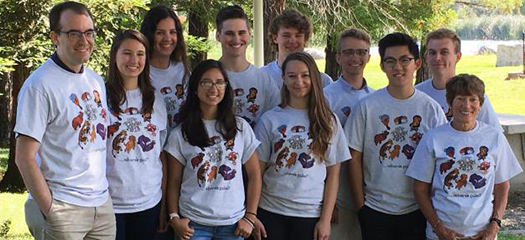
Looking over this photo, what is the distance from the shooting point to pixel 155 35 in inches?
158

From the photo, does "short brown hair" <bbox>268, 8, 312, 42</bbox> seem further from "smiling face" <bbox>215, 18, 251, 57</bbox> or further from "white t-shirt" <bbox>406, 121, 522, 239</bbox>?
"white t-shirt" <bbox>406, 121, 522, 239</bbox>

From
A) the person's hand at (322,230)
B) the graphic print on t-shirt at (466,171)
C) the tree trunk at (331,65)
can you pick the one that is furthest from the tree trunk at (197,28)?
the graphic print on t-shirt at (466,171)

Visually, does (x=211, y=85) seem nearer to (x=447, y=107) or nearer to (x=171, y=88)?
(x=171, y=88)

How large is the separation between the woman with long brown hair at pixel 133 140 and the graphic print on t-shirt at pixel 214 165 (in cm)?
22

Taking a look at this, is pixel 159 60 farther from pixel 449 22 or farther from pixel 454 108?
pixel 449 22

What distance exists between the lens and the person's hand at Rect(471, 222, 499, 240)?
3.82 meters

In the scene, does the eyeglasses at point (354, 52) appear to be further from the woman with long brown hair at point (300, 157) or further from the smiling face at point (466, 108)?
the smiling face at point (466, 108)

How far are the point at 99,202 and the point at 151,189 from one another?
0.33 meters

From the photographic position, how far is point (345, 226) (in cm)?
429

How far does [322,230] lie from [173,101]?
110cm

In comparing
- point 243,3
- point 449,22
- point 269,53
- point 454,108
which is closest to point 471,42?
point 449,22

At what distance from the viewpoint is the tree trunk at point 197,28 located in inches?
435

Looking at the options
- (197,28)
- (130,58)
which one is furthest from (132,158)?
(197,28)

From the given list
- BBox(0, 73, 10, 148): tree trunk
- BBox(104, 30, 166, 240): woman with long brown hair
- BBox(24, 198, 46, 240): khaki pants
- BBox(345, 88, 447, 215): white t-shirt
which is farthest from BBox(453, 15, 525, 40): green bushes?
BBox(24, 198, 46, 240): khaki pants
